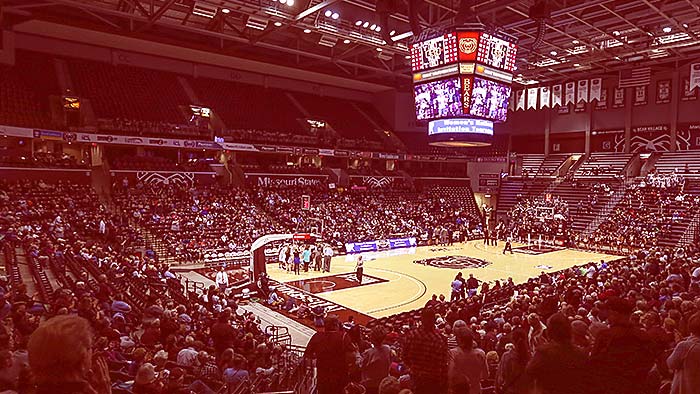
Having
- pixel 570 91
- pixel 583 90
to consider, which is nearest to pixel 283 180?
pixel 570 91

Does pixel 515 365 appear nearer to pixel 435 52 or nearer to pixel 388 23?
pixel 435 52

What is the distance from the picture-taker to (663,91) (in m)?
38.3

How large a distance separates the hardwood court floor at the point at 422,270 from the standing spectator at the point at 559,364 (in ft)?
42.3

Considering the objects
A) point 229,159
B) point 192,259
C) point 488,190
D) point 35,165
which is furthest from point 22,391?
point 488,190

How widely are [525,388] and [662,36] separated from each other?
32.6 metres

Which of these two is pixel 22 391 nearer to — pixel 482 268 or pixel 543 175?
pixel 482 268

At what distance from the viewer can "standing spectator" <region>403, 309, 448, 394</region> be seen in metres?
4.76

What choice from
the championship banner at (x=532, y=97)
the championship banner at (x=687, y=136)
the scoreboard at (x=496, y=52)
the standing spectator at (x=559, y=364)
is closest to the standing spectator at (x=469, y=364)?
the standing spectator at (x=559, y=364)

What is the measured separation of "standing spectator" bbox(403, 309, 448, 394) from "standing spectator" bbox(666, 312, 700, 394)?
1.93 meters

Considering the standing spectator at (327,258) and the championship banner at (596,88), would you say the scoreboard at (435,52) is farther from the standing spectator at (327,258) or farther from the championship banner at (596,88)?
the championship banner at (596,88)

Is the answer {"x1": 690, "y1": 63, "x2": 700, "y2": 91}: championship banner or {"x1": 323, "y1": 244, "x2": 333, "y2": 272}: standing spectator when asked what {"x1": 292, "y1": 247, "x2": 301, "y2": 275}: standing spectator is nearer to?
{"x1": 323, "y1": 244, "x2": 333, "y2": 272}: standing spectator

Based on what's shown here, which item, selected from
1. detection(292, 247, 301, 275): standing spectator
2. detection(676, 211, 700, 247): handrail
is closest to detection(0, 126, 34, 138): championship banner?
detection(292, 247, 301, 275): standing spectator

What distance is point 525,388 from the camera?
153 inches

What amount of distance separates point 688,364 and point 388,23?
21780 millimetres
